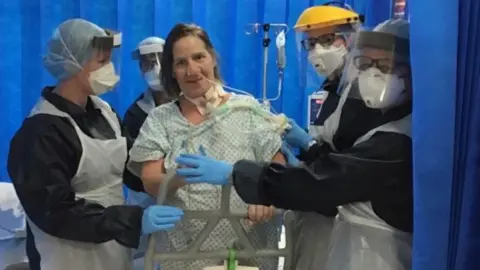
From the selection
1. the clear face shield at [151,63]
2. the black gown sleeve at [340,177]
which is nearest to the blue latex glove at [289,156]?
the black gown sleeve at [340,177]

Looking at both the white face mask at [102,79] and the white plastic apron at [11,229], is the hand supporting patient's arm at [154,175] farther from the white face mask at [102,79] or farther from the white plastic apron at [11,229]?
the white plastic apron at [11,229]

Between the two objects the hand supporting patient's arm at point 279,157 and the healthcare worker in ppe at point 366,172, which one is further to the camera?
the hand supporting patient's arm at point 279,157

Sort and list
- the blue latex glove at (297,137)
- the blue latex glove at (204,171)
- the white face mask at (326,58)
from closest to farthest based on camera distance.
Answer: the blue latex glove at (204,171) < the blue latex glove at (297,137) < the white face mask at (326,58)

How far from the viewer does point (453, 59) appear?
1.19 metres

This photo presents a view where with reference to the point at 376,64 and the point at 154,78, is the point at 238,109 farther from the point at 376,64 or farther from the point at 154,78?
the point at 154,78

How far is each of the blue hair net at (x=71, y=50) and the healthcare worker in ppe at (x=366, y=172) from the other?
1.87ft

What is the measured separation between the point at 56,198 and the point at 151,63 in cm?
134

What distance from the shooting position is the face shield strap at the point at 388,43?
4.82 feet

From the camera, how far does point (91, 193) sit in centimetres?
191

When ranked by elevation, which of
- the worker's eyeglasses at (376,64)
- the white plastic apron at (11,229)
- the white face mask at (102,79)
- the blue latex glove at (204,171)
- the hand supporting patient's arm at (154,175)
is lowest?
the white plastic apron at (11,229)

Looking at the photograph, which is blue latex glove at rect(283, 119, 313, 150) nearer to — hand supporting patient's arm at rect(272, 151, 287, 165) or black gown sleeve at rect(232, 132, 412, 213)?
hand supporting patient's arm at rect(272, 151, 287, 165)

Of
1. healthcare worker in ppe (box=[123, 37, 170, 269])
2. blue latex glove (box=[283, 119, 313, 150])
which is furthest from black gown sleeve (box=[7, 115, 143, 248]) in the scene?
healthcare worker in ppe (box=[123, 37, 170, 269])

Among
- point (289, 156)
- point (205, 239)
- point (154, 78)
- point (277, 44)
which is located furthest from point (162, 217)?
point (277, 44)

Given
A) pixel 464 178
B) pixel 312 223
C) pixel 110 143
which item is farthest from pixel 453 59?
pixel 110 143
